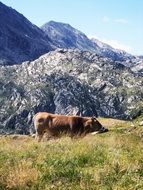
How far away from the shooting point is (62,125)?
31.7m

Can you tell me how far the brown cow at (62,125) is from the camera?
31.6 meters

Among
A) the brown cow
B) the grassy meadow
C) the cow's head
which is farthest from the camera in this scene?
the cow's head

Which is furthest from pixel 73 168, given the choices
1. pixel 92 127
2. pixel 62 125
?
pixel 92 127

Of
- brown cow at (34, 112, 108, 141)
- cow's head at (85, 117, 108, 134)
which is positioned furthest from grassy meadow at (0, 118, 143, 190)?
cow's head at (85, 117, 108, 134)

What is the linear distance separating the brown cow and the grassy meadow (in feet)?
45.9

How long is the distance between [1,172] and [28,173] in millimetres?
810

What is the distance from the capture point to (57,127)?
1249 inches

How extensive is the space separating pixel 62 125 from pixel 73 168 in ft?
57.8

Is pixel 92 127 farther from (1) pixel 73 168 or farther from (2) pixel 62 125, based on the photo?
(1) pixel 73 168

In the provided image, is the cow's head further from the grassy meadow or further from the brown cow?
the grassy meadow

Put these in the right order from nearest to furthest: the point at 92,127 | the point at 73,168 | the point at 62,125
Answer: the point at 73,168 → the point at 62,125 → the point at 92,127

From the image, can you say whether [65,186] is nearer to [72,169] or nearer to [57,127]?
[72,169]

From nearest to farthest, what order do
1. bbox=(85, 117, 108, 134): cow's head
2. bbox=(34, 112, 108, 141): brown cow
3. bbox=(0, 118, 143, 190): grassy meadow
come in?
1. bbox=(0, 118, 143, 190): grassy meadow
2. bbox=(34, 112, 108, 141): brown cow
3. bbox=(85, 117, 108, 134): cow's head

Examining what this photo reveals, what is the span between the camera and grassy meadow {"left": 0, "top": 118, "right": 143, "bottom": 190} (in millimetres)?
12273
